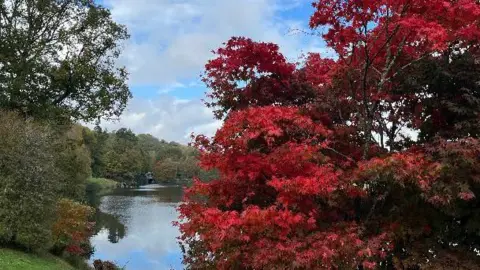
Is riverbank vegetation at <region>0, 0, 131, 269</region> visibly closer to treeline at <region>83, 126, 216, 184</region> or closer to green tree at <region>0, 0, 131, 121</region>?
green tree at <region>0, 0, 131, 121</region>

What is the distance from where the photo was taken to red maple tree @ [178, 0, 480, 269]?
6.02 metres

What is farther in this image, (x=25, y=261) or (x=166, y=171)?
(x=166, y=171)

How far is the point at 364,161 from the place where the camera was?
21.4 ft

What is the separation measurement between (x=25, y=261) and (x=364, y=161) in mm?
10616

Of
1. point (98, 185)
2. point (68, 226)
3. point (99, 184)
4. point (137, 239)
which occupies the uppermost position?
point (99, 184)

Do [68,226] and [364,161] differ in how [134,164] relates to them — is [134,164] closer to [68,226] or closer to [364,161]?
[68,226]

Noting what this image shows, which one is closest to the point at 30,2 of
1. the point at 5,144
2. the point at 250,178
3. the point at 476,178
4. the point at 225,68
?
the point at 5,144

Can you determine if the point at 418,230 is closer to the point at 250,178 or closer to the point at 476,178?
the point at 476,178

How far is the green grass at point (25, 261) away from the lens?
40.0 feet

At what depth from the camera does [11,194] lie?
13945mm

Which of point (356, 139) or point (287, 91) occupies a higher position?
point (287, 91)

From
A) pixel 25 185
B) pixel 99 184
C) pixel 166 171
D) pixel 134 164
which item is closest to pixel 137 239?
pixel 25 185

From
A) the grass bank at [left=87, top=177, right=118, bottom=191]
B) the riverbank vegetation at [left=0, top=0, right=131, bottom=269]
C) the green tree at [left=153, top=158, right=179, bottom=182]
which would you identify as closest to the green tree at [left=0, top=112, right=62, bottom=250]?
the riverbank vegetation at [left=0, top=0, right=131, bottom=269]

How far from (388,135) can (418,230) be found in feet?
6.41
